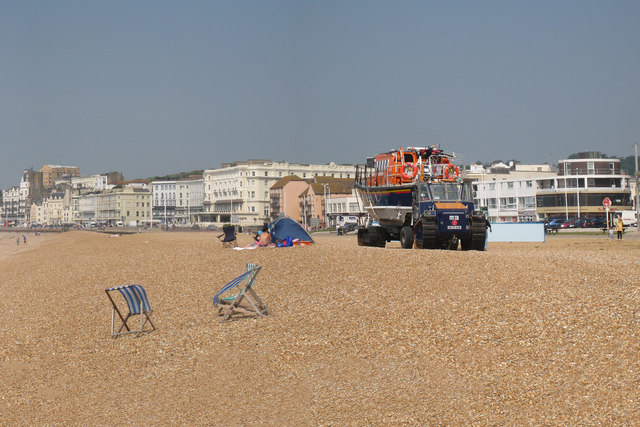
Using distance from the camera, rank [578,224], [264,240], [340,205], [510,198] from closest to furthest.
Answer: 1. [264,240]
2. [578,224]
3. [510,198]
4. [340,205]

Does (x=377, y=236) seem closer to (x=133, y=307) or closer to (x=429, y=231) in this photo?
(x=429, y=231)

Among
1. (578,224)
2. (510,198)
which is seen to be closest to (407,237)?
(578,224)

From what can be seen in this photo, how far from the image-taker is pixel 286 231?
101 ft

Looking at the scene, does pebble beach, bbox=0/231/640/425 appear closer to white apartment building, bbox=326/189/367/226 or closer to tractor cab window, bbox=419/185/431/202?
tractor cab window, bbox=419/185/431/202

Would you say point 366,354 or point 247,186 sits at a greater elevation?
point 247,186

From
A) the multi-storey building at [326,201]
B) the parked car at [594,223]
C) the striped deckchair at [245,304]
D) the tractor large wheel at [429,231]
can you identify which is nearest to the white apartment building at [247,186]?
the multi-storey building at [326,201]

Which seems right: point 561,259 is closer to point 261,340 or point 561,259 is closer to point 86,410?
point 261,340

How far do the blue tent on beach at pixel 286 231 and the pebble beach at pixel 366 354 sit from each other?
12425 mm

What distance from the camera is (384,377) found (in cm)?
1031

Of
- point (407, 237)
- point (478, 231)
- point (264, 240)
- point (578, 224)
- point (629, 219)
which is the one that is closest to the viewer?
point (478, 231)

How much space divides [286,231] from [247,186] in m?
128

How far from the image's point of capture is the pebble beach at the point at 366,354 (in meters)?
9.20

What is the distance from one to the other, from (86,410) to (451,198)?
17.2 meters

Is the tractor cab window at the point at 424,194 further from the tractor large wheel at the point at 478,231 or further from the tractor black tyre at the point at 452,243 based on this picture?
the tractor large wheel at the point at 478,231
